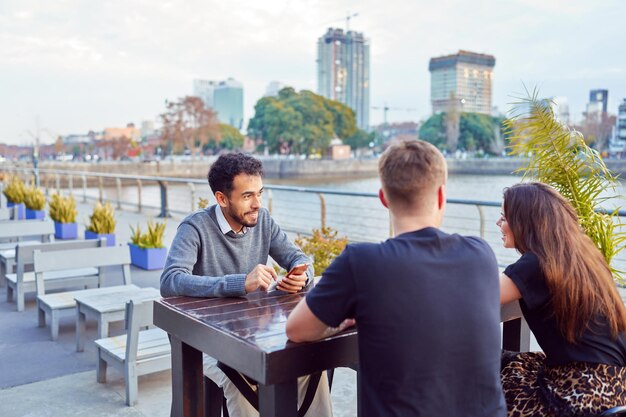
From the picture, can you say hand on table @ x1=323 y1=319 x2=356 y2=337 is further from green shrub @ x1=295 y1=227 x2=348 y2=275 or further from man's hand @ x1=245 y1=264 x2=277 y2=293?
green shrub @ x1=295 y1=227 x2=348 y2=275

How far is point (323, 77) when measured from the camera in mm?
153750

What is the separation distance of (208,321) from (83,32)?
2526 centimetres

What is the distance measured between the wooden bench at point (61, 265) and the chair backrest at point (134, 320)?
3.87ft

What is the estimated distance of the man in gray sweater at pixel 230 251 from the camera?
7.20ft

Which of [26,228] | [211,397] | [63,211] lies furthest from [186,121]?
[211,397]

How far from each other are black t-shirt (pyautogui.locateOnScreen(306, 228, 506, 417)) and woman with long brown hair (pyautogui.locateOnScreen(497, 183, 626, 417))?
421mm

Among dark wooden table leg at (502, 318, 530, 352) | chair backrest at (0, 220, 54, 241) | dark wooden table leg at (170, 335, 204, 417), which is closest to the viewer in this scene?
dark wooden table leg at (170, 335, 204, 417)

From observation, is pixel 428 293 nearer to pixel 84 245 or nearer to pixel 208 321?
pixel 208 321

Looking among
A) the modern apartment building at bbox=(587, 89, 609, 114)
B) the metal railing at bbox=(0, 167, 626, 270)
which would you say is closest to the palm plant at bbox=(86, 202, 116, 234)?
the metal railing at bbox=(0, 167, 626, 270)

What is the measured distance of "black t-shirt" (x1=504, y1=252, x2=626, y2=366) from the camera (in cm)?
179

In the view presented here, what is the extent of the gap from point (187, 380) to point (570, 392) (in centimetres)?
118

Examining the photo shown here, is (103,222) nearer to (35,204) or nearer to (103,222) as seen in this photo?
(103,222)

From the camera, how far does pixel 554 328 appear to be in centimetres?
182

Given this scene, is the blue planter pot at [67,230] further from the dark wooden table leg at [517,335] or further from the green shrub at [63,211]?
the dark wooden table leg at [517,335]
